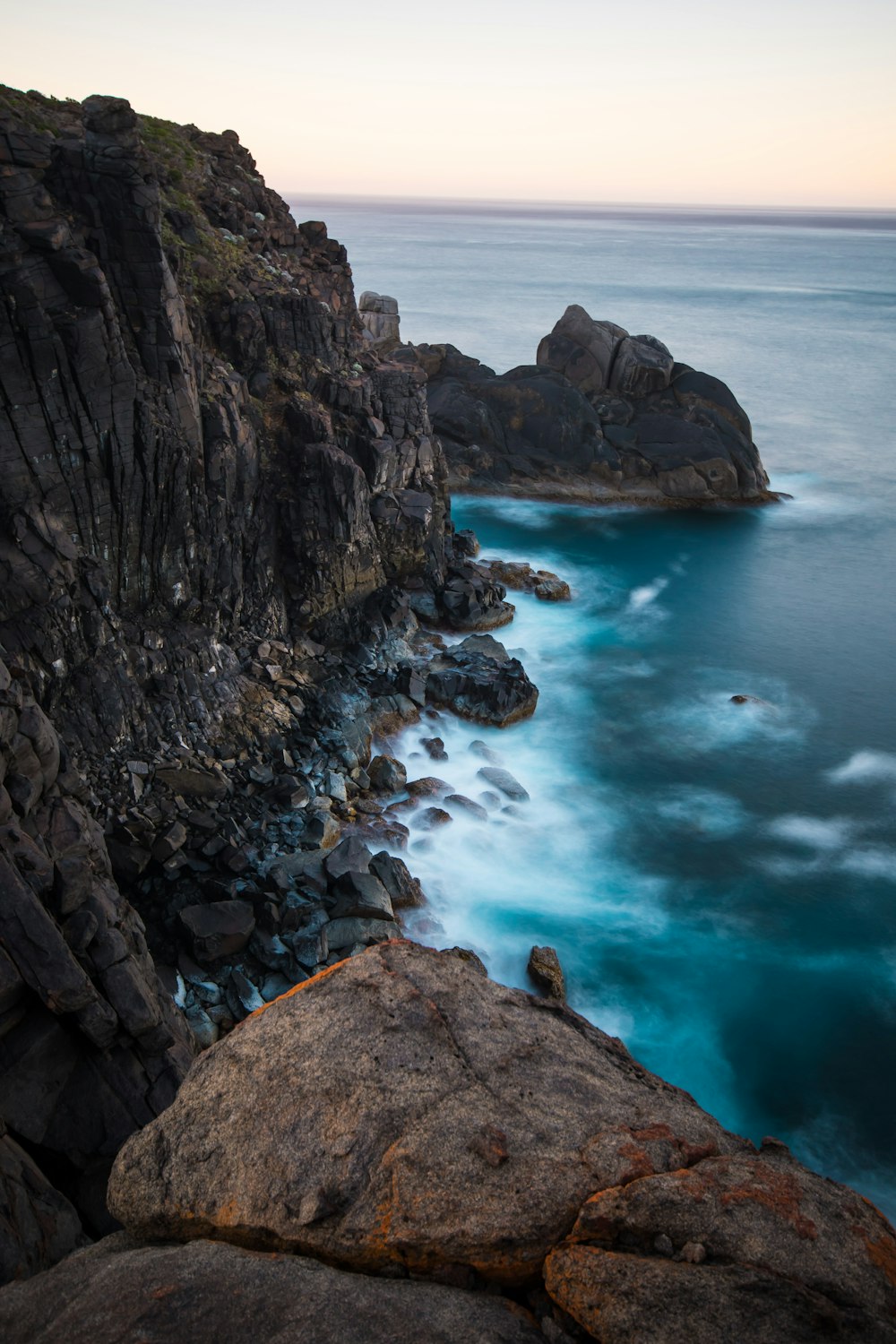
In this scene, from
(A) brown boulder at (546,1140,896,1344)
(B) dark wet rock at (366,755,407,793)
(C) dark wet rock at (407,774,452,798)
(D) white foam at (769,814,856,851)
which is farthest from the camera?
(C) dark wet rock at (407,774,452,798)

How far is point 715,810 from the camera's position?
2961 cm

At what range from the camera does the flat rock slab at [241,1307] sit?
264 inches

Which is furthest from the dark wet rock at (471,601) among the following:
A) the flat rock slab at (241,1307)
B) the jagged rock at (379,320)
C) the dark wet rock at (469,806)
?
the jagged rock at (379,320)

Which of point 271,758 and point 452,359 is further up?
point 452,359

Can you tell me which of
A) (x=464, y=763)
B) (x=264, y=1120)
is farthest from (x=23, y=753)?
(x=464, y=763)

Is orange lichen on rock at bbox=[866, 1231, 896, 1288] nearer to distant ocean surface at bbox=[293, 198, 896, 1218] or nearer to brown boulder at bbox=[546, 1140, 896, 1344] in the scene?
brown boulder at bbox=[546, 1140, 896, 1344]

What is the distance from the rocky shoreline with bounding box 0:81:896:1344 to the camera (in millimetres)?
7172

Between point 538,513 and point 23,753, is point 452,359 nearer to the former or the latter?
point 538,513

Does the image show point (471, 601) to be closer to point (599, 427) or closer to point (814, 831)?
point (814, 831)

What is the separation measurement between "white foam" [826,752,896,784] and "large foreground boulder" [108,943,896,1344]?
25031 mm

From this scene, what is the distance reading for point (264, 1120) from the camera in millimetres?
8320

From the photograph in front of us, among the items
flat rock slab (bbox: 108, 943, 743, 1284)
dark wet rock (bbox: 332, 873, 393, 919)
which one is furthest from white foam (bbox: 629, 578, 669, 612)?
flat rock slab (bbox: 108, 943, 743, 1284)

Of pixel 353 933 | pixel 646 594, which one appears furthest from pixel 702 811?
pixel 646 594

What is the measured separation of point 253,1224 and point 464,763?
76.7 feet
